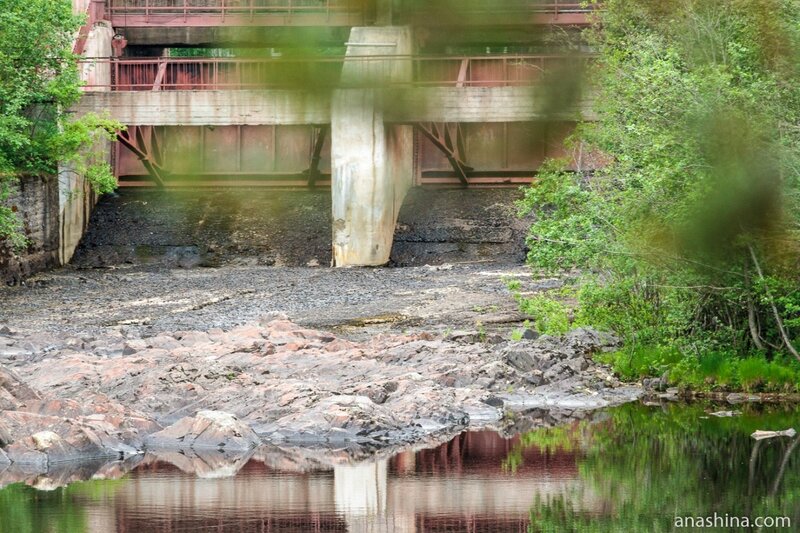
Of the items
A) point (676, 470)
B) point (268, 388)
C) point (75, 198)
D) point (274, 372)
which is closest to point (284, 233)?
point (75, 198)

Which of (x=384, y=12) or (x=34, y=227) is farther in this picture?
(x=34, y=227)

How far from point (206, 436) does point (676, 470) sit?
488 cm

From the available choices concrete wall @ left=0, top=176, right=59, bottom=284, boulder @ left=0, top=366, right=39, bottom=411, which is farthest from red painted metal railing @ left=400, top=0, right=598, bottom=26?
concrete wall @ left=0, top=176, right=59, bottom=284

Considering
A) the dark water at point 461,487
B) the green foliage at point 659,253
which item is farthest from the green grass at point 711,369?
the dark water at point 461,487

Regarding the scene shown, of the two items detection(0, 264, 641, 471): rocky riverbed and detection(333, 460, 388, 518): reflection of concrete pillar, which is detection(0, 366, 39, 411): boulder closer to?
detection(0, 264, 641, 471): rocky riverbed

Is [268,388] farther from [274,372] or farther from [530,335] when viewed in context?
[530,335]

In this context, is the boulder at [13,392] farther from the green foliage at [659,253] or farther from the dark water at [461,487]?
the green foliage at [659,253]

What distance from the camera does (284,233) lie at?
34.6 m

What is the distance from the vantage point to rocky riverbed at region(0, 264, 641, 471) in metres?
14.7

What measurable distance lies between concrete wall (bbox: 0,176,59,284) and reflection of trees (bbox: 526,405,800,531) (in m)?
16.7

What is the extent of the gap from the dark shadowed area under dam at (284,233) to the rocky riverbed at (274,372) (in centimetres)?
607

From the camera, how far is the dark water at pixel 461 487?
1094 cm

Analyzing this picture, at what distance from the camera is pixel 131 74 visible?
34.3 m

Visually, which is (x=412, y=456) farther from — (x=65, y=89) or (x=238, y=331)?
(x=65, y=89)
